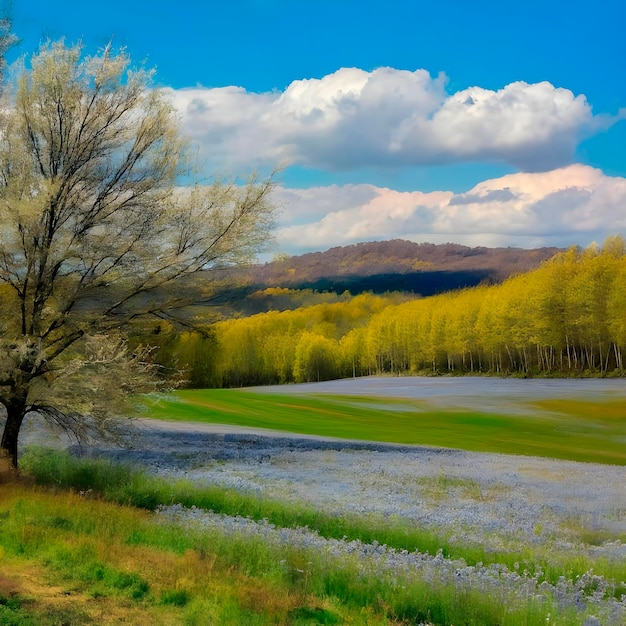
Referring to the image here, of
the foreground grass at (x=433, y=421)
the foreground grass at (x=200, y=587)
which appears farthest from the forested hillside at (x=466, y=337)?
the foreground grass at (x=200, y=587)

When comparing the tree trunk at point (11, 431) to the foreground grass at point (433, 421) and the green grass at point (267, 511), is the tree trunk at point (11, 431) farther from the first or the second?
the foreground grass at point (433, 421)

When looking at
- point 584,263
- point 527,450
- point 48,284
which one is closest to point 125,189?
point 48,284

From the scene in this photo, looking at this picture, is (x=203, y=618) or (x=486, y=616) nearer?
(x=203, y=618)

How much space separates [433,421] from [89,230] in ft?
93.4

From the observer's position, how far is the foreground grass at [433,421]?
2973cm

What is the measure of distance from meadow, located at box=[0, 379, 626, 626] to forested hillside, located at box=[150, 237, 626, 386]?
17.3 feet

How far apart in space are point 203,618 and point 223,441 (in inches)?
736

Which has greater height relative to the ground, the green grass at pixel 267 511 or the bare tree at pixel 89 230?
the bare tree at pixel 89 230

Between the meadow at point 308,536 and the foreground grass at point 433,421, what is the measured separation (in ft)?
14.3

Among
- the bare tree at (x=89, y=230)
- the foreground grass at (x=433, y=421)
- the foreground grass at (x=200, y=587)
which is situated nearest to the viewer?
the foreground grass at (x=200, y=587)

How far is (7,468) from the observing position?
16.5 m

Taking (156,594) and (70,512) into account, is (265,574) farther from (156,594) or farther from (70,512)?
(70,512)

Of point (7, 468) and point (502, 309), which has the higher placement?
point (502, 309)

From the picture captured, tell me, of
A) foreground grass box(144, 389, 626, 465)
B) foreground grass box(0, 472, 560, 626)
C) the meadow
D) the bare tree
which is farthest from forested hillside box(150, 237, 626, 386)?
foreground grass box(0, 472, 560, 626)
